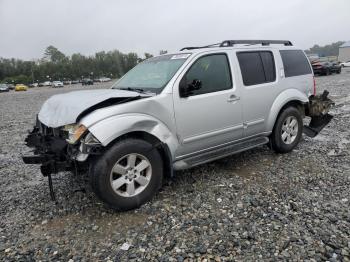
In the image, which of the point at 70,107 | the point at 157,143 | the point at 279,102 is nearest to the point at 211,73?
the point at 157,143

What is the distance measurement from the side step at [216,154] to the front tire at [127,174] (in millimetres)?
355

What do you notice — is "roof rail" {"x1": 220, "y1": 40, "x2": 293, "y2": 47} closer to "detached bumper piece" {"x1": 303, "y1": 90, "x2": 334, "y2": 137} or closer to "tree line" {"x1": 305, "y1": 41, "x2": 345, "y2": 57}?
"detached bumper piece" {"x1": 303, "y1": 90, "x2": 334, "y2": 137}

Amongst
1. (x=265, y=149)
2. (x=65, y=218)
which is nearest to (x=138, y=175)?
(x=65, y=218)

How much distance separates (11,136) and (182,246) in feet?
22.7

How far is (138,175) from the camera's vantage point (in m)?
3.63

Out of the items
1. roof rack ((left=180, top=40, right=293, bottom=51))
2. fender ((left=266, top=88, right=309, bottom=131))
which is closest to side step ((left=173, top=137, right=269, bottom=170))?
fender ((left=266, top=88, right=309, bottom=131))

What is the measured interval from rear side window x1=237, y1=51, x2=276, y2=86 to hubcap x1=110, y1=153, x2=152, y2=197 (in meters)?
2.03

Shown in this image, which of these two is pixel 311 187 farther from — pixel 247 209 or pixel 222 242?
pixel 222 242

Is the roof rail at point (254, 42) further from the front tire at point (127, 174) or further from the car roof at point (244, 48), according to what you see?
the front tire at point (127, 174)

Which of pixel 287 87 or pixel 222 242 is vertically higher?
pixel 287 87

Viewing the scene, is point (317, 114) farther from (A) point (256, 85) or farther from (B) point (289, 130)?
(A) point (256, 85)

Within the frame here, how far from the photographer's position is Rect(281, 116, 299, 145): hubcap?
5.32 m

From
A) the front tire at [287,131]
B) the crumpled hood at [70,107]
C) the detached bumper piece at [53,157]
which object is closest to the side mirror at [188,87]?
the crumpled hood at [70,107]

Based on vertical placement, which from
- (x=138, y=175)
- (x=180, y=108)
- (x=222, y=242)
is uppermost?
(x=180, y=108)
